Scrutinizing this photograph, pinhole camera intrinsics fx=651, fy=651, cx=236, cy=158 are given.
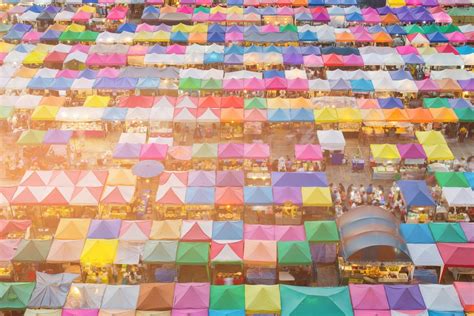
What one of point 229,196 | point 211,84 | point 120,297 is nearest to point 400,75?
point 211,84

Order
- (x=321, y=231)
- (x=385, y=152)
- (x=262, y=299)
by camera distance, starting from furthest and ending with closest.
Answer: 1. (x=385, y=152)
2. (x=321, y=231)
3. (x=262, y=299)

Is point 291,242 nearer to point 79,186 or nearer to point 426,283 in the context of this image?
point 426,283

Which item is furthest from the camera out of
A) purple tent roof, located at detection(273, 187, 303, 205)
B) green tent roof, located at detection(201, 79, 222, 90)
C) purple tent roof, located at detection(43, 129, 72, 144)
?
green tent roof, located at detection(201, 79, 222, 90)

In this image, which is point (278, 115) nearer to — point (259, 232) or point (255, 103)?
point (255, 103)

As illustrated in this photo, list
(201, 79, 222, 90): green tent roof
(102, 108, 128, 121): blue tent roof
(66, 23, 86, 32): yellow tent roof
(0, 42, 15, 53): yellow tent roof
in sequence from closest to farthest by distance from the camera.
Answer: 1. (102, 108, 128, 121): blue tent roof
2. (201, 79, 222, 90): green tent roof
3. (0, 42, 15, 53): yellow tent roof
4. (66, 23, 86, 32): yellow tent roof

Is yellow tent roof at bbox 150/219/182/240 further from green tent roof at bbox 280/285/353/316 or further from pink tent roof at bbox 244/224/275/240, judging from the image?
green tent roof at bbox 280/285/353/316

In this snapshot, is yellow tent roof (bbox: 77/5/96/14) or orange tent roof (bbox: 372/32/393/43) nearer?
orange tent roof (bbox: 372/32/393/43)

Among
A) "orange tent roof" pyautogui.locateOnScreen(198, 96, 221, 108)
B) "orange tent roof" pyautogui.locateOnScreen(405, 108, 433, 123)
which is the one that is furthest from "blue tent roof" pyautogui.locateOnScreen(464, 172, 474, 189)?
"orange tent roof" pyautogui.locateOnScreen(198, 96, 221, 108)

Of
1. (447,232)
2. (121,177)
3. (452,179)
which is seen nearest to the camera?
(447,232)

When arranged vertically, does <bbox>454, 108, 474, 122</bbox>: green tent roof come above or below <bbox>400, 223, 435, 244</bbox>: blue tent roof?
below
